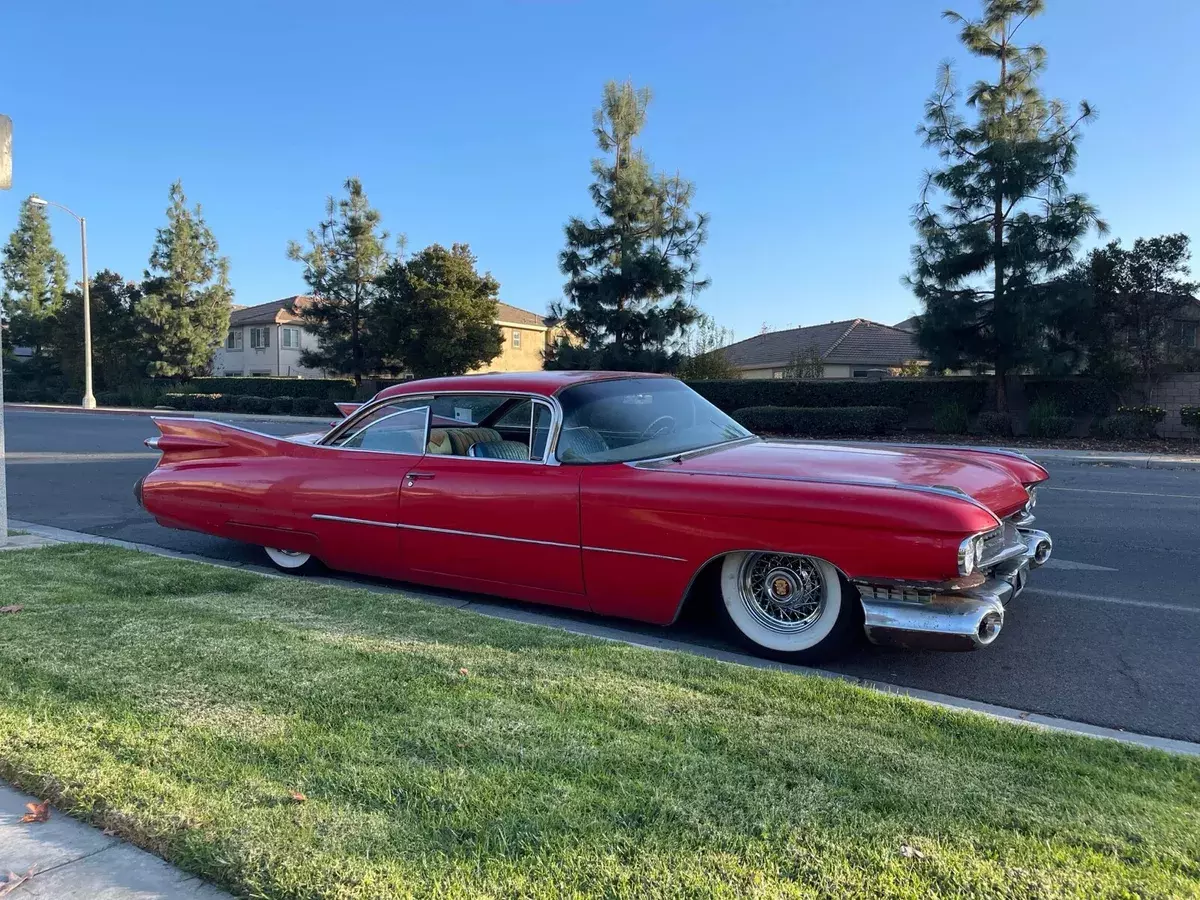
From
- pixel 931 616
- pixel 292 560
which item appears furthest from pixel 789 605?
pixel 292 560

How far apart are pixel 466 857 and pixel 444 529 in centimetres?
284

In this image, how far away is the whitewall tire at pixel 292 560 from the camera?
595cm

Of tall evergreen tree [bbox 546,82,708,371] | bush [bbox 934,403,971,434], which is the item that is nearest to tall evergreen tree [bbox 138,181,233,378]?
tall evergreen tree [bbox 546,82,708,371]

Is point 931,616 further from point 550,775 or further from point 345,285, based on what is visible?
point 345,285

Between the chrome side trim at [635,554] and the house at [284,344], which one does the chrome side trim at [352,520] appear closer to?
the chrome side trim at [635,554]

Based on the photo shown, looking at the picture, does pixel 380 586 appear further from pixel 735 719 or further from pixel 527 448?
pixel 735 719

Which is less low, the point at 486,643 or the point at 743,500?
the point at 743,500

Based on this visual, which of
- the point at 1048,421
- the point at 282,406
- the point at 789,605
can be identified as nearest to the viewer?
the point at 789,605

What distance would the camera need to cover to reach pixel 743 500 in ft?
13.2

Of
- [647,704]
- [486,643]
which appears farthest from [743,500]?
[486,643]

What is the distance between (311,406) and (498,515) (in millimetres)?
30237

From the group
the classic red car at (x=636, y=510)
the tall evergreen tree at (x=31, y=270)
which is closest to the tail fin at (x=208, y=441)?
the classic red car at (x=636, y=510)

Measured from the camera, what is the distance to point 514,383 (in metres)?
5.22

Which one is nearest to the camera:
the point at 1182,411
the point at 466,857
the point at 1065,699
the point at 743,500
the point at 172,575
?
the point at 466,857
